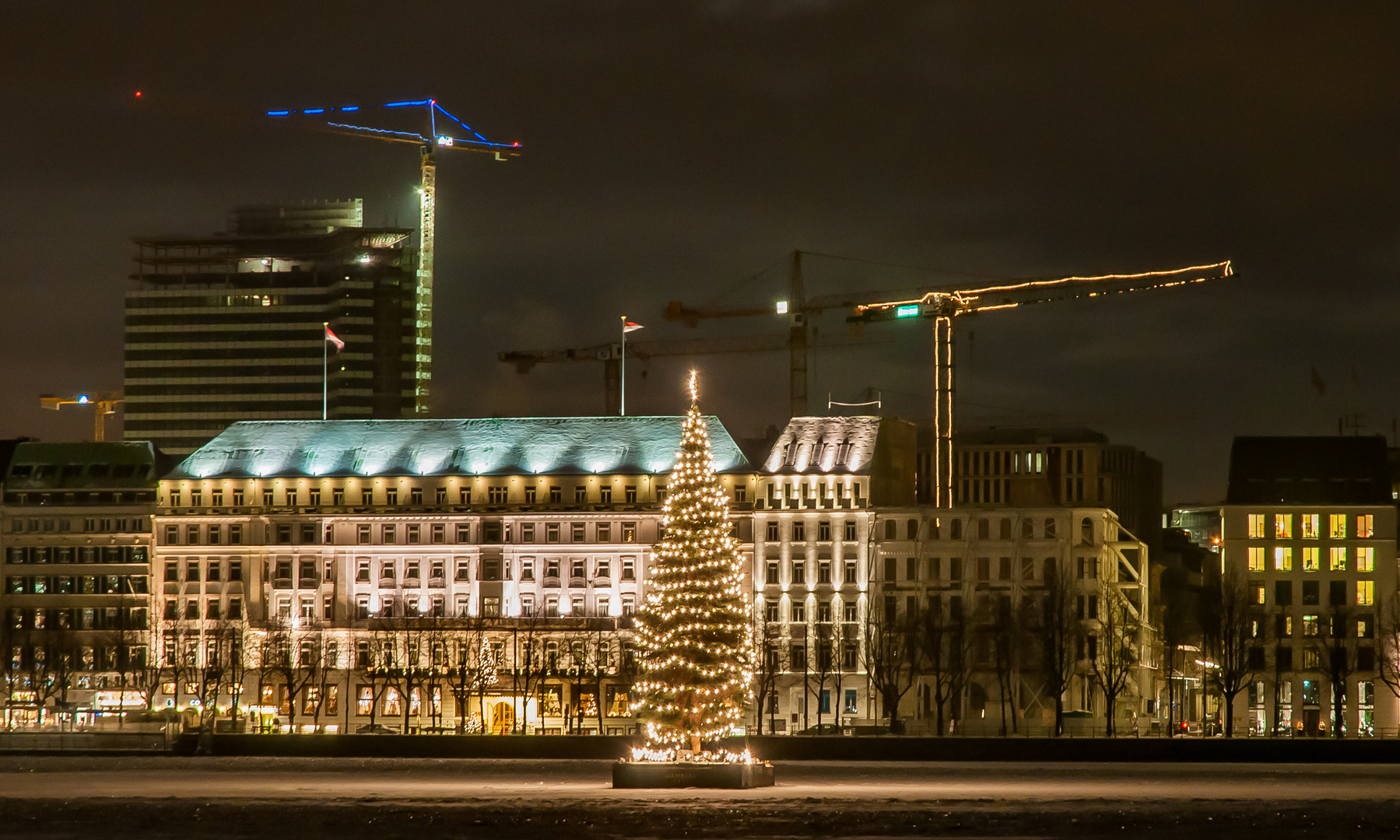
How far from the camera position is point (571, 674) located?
479 ft

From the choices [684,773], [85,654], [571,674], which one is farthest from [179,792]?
[85,654]

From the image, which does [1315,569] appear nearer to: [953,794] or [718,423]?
[718,423]

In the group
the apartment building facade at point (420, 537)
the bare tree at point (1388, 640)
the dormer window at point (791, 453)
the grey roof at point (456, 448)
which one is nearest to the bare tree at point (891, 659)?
the dormer window at point (791, 453)

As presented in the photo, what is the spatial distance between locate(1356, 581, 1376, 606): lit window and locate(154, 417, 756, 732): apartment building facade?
135ft

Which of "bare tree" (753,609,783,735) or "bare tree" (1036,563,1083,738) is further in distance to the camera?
"bare tree" (753,609,783,735)

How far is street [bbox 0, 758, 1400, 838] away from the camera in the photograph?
56.7 m

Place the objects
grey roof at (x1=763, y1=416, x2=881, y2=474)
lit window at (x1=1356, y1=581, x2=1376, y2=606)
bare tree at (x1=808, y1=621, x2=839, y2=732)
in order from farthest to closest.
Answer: grey roof at (x1=763, y1=416, x2=881, y2=474)
lit window at (x1=1356, y1=581, x2=1376, y2=606)
bare tree at (x1=808, y1=621, x2=839, y2=732)

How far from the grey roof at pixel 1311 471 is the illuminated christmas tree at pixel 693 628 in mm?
91185

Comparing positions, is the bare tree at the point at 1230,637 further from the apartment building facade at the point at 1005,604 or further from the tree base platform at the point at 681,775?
the tree base platform at the point at 681,775

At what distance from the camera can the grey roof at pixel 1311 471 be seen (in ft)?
506

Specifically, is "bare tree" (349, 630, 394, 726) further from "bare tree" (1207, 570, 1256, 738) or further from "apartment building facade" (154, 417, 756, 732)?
"bare tree" (1207, 570, 1256, 738)

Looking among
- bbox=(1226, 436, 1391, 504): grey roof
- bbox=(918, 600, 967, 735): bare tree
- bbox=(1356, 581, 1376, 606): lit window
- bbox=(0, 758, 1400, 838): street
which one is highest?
bbox=(1226, 436, 1391, 504): grey roof

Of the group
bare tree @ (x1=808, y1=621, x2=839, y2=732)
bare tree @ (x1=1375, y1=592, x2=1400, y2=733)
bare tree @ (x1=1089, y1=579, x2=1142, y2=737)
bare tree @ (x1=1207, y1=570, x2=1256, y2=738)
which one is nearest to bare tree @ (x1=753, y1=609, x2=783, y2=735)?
bare tree @ (x1=808, y1=621, x2=839, y2=732)

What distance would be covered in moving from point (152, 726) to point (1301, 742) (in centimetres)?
5512
